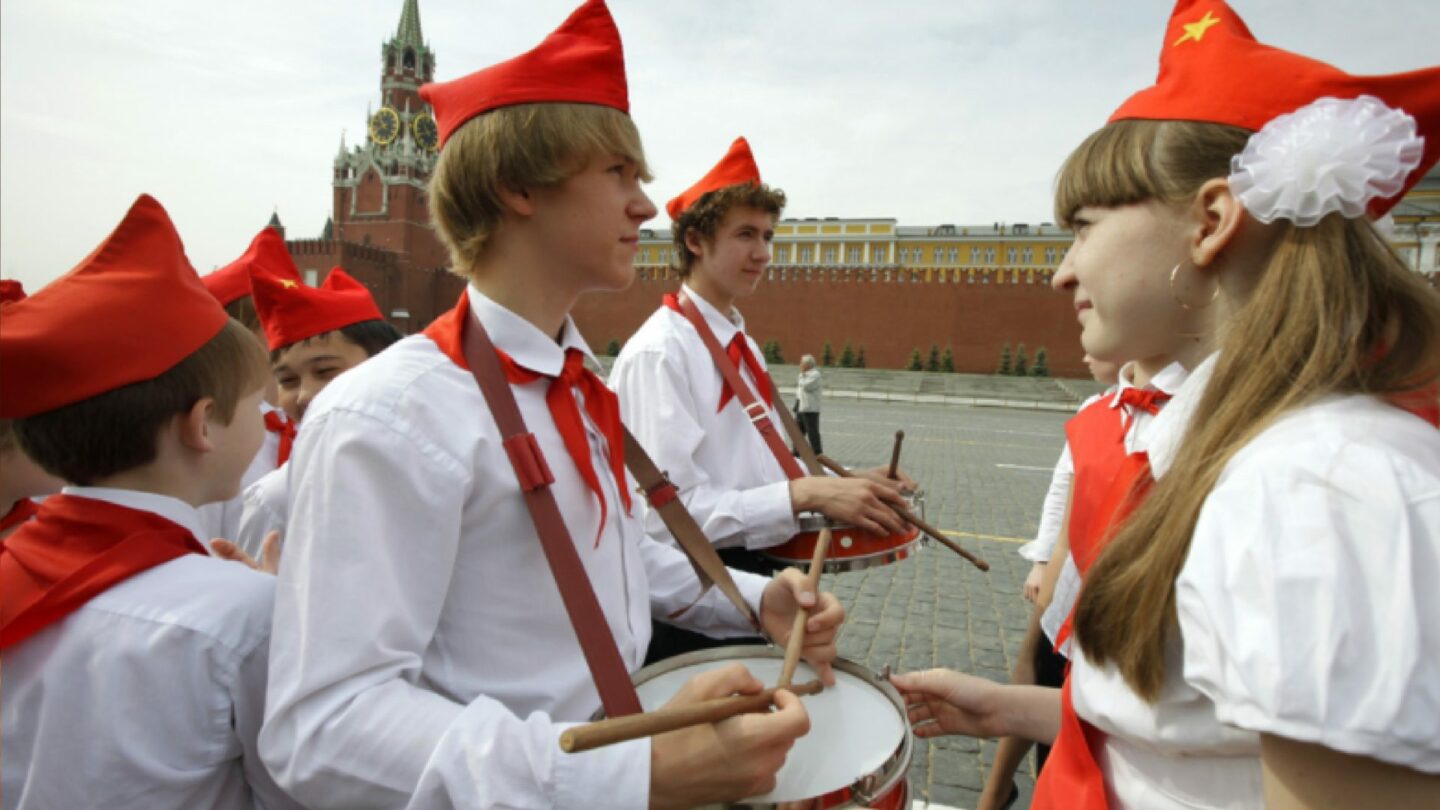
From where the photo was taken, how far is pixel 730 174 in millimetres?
3246

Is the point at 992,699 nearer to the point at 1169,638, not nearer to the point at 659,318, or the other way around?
the point at 1169,638

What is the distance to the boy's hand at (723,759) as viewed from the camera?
1.05 metres

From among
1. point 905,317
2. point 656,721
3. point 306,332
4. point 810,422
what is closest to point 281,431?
point 306,332

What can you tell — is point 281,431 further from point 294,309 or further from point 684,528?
point 684,528

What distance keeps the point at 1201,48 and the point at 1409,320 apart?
18.4 inches

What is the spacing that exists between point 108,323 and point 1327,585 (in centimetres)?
170

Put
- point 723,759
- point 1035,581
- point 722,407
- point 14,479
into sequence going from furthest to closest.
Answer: point 1035,581 → point 722,407 → point 14,479 → point 723,759

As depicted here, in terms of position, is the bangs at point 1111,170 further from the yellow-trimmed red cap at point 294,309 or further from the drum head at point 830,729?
the yellow-trimmed red cap at point 294,309

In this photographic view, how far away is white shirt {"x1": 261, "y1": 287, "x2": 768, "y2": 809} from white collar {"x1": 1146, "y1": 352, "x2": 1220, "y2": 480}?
78 cm

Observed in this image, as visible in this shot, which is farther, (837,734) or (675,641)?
(675,641)

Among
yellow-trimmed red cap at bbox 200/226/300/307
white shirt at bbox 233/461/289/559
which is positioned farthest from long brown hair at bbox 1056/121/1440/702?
yellow-trimmed red cap at bbox 200/226/300/307

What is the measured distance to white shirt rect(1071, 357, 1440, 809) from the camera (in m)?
0.72

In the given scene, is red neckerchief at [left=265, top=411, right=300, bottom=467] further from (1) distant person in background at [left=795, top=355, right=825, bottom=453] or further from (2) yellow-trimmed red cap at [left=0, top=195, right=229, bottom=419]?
(1) distant person in background at [left=795, top=355, right=825, bottom=453]

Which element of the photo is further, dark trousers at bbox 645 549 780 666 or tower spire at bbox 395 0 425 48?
tower spire at bbox 395 0 425 48
